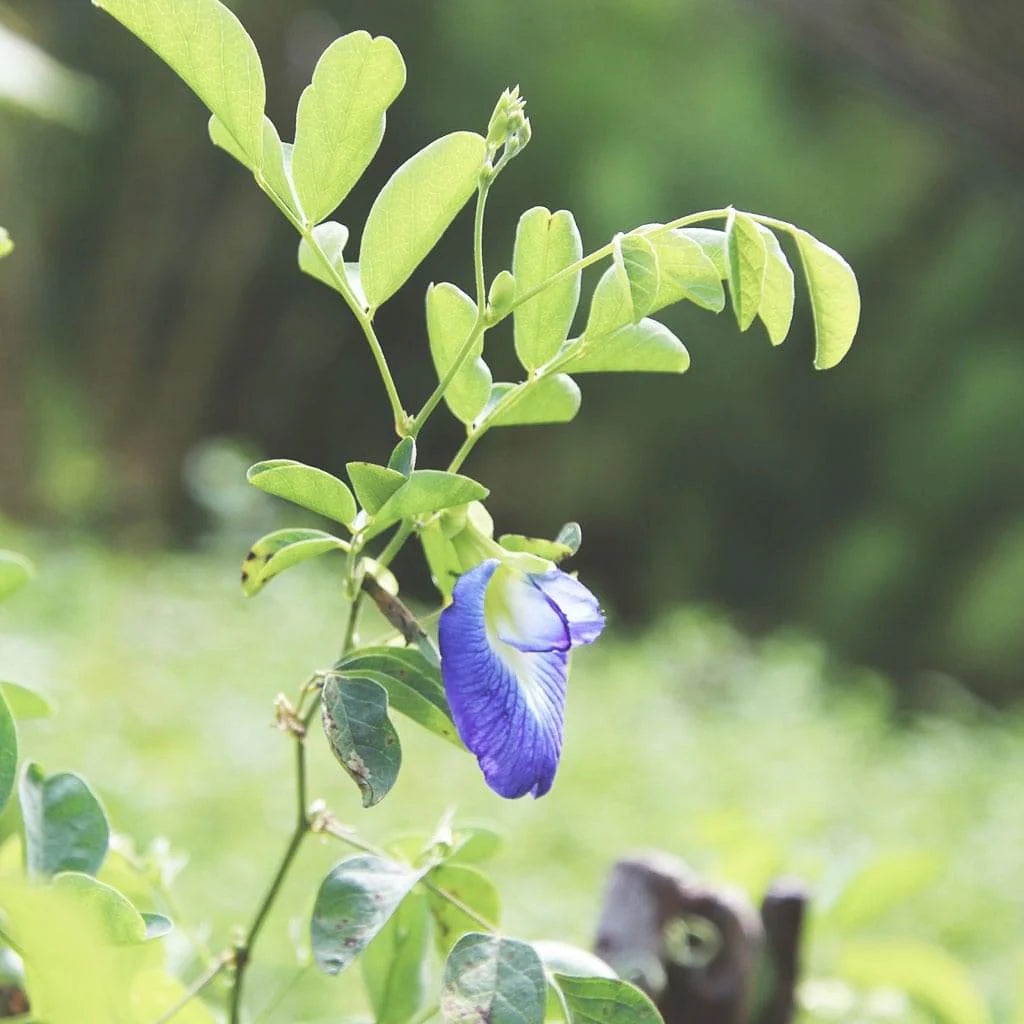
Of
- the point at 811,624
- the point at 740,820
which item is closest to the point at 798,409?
the point at 811,624

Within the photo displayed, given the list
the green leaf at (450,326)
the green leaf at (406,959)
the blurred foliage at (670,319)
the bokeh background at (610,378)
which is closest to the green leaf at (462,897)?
the green leaf at (406,959)

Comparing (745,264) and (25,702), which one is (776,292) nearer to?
(745,264)

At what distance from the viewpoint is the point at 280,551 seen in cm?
29

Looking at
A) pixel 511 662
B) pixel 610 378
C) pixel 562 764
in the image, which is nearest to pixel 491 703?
pixel 511 662

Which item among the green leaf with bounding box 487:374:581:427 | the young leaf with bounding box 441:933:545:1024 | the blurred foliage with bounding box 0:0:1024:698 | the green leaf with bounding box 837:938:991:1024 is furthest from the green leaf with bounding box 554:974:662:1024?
the blurred foliage with bounding box 0:0:1024:698

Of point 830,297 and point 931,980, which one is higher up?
point 830,297

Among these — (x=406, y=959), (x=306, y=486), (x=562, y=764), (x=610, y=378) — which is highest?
(x=306, y=486)

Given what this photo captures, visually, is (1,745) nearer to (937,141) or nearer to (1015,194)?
(1015,194)

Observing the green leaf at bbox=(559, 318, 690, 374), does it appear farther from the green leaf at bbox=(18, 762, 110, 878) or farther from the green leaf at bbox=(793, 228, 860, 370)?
the green leaf at bbox=(18, 762, 110, 878)

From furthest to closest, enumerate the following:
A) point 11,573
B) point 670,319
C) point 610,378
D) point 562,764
Result: point 610,378
point 670,319
point 562,764
point 11,573

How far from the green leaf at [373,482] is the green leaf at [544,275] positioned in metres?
0.05

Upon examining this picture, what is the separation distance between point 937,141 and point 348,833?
376 centimetres

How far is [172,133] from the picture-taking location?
4.08 m

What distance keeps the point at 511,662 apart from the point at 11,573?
0.16 meters
